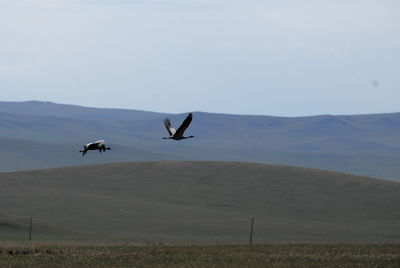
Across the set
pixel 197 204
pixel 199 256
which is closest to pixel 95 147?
pixel 199 256

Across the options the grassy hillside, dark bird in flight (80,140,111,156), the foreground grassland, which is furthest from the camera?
the grassy hillside

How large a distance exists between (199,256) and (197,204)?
113 feet

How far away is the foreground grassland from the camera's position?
22.5m

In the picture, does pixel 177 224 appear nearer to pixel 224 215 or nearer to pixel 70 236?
pixel 224 215

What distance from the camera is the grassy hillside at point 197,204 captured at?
147 feet

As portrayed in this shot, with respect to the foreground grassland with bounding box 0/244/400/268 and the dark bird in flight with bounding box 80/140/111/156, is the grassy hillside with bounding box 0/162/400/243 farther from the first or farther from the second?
the dark bird in flight with bounding box 80/140/111/156

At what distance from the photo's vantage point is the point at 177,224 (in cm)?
4894

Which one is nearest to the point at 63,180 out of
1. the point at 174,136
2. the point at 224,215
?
the point at 224,215

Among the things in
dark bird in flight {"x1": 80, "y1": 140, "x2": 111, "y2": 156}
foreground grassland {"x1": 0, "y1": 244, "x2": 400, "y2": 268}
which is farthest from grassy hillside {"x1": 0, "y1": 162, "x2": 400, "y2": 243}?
dark bird in flight {"x1": 80, "y1": 140, "x2": 111, "y2": 156}

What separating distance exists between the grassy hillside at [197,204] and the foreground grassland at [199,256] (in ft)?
33.4

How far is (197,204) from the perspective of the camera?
2323 inches

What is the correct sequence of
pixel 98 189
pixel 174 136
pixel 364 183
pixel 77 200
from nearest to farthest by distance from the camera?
pixel 174 136, pixel 77 200, pixel 98 189, pixel 364 183

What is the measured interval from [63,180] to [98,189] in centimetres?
588

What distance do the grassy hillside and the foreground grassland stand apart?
10168 millimetres
